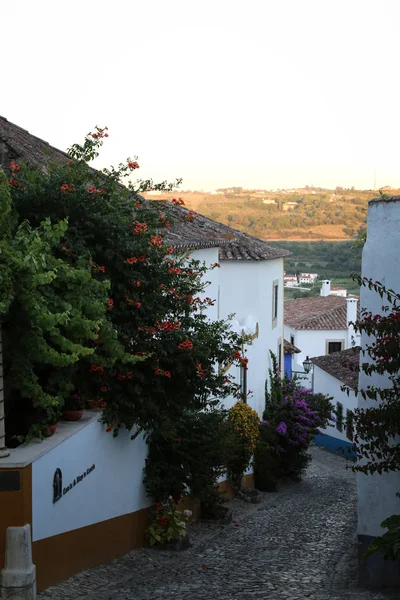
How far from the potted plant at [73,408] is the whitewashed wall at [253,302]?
13.1 meters

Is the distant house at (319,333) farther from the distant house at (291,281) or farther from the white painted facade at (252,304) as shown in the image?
the distant house at (291,281)

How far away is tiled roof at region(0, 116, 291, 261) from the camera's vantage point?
13.6 meters

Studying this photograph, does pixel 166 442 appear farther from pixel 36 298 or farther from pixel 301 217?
pixel 301 217

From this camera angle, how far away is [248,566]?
10.8 m

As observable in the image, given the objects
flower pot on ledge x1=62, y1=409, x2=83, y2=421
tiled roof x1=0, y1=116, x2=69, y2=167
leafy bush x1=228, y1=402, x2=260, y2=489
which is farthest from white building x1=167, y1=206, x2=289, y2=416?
flower pot on ledge x1=62, y1=409, x2=83, y2=421

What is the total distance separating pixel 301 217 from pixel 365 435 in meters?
93.8

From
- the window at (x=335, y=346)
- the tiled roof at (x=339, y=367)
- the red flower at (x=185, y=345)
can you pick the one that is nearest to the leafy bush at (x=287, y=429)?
the tiled roof at (x=339, y=367)

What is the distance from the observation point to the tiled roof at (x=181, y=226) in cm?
1365

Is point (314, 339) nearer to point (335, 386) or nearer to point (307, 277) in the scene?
point (335, 386)

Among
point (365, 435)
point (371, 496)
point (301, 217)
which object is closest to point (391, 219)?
point (365, 435)

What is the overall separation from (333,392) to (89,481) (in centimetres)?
3014

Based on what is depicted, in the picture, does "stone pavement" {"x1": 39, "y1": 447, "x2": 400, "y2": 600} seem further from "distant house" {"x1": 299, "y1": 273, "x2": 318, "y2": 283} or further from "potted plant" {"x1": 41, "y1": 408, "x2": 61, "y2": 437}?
"distant house" {"x1": 299, "y1": 273, "x2": 318, "y2": 283}

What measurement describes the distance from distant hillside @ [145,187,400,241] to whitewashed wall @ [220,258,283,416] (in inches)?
2512

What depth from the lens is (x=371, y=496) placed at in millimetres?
9555
